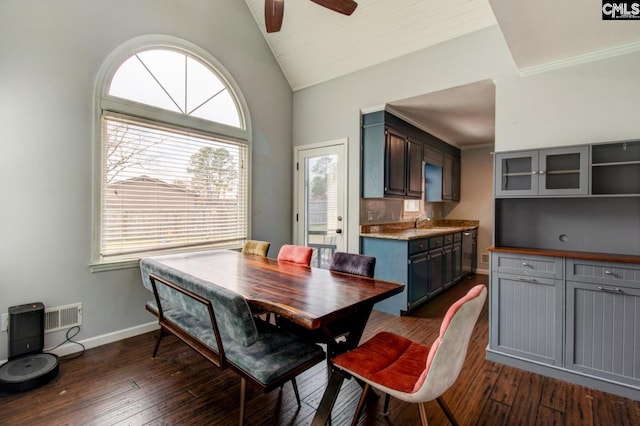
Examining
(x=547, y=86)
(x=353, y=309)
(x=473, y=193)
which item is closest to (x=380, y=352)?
(x=353, y=309)

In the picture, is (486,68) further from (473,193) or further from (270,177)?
(473,193)

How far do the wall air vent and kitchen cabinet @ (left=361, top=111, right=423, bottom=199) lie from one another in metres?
3.16

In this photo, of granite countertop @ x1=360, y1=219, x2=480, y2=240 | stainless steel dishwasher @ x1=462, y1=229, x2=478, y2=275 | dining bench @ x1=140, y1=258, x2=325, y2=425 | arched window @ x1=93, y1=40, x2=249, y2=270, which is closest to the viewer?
dining bench @ x1=140, y1=258, x2=325, y2=425

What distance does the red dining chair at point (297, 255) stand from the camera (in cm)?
265

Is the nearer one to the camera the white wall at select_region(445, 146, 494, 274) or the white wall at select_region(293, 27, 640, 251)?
the white wall at select_region(293, 27, 640, 251)

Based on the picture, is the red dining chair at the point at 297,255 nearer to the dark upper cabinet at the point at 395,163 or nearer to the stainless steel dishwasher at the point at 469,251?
the dark upper cabinet at the point at 395,163

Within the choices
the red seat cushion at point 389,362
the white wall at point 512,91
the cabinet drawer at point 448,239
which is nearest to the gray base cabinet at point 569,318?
the white wall at point 512,91

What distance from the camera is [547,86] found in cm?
245

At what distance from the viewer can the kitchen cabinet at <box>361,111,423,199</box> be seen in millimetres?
3785

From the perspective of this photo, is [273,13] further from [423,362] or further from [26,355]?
[26,355]

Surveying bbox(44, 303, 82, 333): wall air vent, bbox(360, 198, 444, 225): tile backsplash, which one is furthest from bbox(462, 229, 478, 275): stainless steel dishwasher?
bbox(44, 303, 82, 333): wall air vent

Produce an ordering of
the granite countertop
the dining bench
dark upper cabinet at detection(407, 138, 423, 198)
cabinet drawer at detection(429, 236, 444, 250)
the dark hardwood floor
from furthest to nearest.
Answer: dark upper cabinet at detection(407, 138, 423, 198) < cabinet drawer at detection(429, 236, 444, 250) < the granite countertop < the dark hardwood floor < the dining bench

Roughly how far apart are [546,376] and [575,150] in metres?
1.70

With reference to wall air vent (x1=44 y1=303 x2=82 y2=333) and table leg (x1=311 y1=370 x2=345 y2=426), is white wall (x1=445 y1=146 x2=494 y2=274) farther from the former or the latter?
wall air vent (x1=44 y1=303 x2=82 y2=333)
